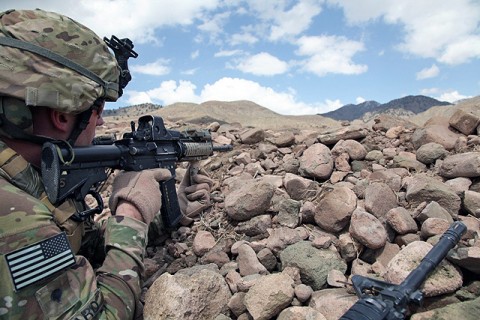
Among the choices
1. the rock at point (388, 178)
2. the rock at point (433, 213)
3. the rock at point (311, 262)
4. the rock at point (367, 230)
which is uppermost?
the rock at point (388, 178)

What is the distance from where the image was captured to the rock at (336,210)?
288 centimetres

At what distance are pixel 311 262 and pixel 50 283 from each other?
1.58m

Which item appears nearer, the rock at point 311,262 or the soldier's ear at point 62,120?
the soldier's ear at point 62,120

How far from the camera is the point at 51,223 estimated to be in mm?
1640

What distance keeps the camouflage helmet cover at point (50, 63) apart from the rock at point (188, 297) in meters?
1.13

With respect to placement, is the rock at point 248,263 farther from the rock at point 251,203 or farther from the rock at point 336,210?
the rock at point 336,210

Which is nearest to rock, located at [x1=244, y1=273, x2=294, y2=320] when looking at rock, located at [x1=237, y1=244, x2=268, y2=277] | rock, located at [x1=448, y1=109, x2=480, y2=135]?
rock, located at [x1=237, y1=244, x2=268, y2=277]

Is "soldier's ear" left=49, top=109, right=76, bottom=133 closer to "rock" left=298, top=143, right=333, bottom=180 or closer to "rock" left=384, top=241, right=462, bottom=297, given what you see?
"rock" left=384, top=241, right=462, bottom=297

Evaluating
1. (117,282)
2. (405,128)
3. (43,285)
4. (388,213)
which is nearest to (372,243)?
(388,213)

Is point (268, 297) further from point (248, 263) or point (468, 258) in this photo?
point (468, 258)

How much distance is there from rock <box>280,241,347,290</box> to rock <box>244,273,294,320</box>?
0.23 meters

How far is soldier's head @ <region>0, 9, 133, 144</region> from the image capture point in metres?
1.79

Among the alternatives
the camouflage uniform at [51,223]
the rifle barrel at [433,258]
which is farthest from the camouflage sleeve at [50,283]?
the rifle barrel at [433,258]

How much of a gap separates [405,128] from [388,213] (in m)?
2.52
